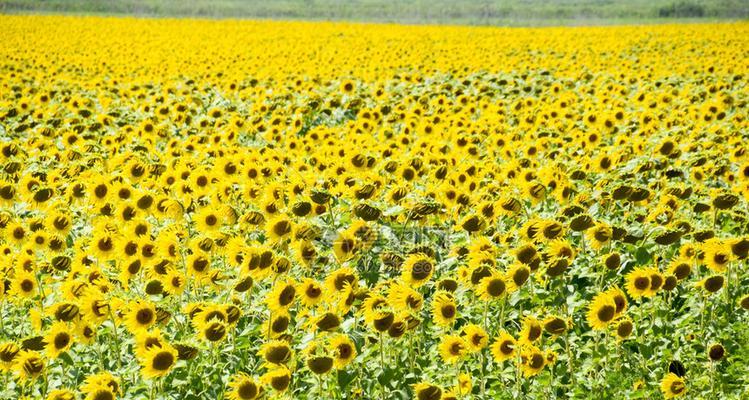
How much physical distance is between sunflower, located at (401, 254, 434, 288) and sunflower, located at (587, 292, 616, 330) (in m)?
0.85

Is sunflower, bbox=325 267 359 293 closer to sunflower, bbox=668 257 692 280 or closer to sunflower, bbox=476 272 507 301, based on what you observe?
sunflower, bbox=476 272 507 301

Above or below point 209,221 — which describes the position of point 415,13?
above

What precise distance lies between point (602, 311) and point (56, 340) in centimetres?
259

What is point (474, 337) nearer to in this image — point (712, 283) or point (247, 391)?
point (247, 391)

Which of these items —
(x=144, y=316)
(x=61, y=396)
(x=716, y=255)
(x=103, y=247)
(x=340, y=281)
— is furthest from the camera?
(x=103, y=247)

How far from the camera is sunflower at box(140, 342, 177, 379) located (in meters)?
3.06

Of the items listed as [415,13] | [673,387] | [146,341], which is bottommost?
[673,387]

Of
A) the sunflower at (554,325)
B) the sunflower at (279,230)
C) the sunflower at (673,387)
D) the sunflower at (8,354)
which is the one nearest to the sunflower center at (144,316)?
the sunflower at (8,354)

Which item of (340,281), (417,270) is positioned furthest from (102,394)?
(417,270)

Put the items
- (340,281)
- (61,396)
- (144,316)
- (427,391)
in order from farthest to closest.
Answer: (340,281) → (144,316) → (427,391) → (61,396)

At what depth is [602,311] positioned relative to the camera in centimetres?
345

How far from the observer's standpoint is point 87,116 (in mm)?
9344

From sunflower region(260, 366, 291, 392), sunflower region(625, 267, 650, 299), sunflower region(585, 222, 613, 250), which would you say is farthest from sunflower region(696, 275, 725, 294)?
sunflower region(260, 366, 291, 392)

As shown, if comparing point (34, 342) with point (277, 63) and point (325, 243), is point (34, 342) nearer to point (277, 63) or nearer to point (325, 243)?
point (325, 243)
